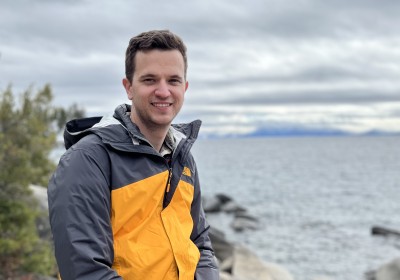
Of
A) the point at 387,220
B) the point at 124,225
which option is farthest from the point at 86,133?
the point at 387,220

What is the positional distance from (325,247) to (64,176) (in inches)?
873

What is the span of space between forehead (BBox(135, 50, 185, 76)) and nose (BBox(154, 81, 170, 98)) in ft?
0.27

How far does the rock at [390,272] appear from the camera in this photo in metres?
17.3

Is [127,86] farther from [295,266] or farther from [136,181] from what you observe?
[295,266]

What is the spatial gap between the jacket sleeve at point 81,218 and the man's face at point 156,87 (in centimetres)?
48

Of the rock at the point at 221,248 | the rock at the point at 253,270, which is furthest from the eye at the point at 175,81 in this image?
the rock at the point at 221,248

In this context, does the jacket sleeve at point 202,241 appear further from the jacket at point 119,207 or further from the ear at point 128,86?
the ear at point 128,86

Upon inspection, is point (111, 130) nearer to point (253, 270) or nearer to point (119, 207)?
point (119, 207)

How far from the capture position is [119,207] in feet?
9.83

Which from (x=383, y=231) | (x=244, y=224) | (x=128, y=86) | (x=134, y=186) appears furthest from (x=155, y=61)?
(x=244, y=224)

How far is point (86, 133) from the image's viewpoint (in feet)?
10.4

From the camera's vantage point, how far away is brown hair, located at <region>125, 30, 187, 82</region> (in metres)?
3.17

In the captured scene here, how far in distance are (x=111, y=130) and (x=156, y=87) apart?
0.37 metres

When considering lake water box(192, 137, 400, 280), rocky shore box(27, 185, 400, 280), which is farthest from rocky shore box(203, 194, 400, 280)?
lake water box(192, 137, 400, 280)
